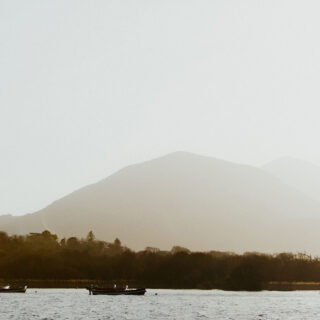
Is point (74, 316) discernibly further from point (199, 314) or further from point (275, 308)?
point (275, 308)

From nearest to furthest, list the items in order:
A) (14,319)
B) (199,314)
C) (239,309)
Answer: (14,319) → (199,314) → (239,309)

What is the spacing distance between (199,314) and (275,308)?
33.5 m

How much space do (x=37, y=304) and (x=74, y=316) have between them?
40875 mm

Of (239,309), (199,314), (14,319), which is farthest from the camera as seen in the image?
(239,309)

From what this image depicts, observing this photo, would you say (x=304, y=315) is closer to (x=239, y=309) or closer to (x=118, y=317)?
(x=239, y=309)

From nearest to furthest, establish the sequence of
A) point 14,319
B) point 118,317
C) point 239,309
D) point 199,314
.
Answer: point 14,319, point 118,317, point 199,314, point 239,309

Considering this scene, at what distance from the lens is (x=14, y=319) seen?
13325cm

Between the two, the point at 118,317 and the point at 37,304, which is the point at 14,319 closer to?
the point at 118,317

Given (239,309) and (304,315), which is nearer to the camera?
(304,315)

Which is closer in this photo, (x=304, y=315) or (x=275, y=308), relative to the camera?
(x=304, y=315)

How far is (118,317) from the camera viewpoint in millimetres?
142875

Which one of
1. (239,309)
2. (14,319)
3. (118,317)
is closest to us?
(14,319)

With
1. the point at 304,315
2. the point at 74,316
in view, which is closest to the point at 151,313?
the point at 74,316

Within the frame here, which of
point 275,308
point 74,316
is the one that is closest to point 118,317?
point 74,316
